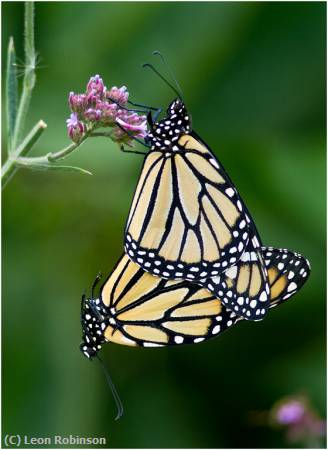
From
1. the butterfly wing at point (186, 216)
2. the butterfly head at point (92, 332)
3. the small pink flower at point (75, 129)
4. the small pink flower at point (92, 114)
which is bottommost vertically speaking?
the butterfly head at point (92, 332)

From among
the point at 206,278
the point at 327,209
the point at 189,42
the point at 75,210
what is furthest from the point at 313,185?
the point at 206,278

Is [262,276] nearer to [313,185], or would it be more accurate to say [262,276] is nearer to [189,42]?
[313,185]

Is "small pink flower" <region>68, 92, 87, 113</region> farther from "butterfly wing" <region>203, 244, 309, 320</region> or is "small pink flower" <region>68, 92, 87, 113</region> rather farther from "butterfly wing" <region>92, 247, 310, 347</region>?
"butterfly wing" <region>203, 244, 309, 320</region>

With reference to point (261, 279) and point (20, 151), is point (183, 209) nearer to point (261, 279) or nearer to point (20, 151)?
point (261, 279)

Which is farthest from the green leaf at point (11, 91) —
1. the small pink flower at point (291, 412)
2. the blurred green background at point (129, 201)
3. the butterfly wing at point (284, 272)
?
the small pink flower at point (291, 412)

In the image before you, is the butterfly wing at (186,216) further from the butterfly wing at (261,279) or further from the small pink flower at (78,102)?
the small pink flower at (78,102)

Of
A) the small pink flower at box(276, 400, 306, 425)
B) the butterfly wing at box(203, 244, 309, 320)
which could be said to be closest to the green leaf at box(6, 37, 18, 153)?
the butterfly wing at box(203, 244, 309, 320)
